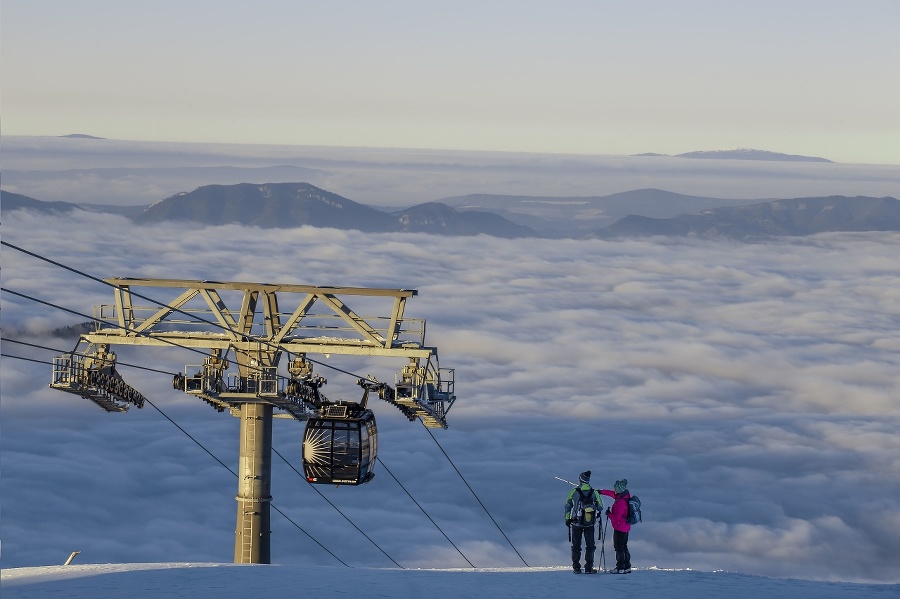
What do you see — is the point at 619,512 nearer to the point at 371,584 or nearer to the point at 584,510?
the point at 584,510

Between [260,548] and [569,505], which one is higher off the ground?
[569,505]

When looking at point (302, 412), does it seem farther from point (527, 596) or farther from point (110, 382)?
point (527, 596)

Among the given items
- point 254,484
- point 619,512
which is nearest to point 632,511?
point 619,512

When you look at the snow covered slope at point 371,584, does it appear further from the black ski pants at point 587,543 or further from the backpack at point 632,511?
the backpack at point 632,511

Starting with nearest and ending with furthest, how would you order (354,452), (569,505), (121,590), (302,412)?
(121,590), (569,505), (354,452), (302,412)

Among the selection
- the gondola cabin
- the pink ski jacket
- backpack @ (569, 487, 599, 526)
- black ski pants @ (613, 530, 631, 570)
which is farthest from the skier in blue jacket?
the gondola cabin

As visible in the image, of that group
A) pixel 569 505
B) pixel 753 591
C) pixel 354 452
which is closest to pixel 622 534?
pixel 569 505
